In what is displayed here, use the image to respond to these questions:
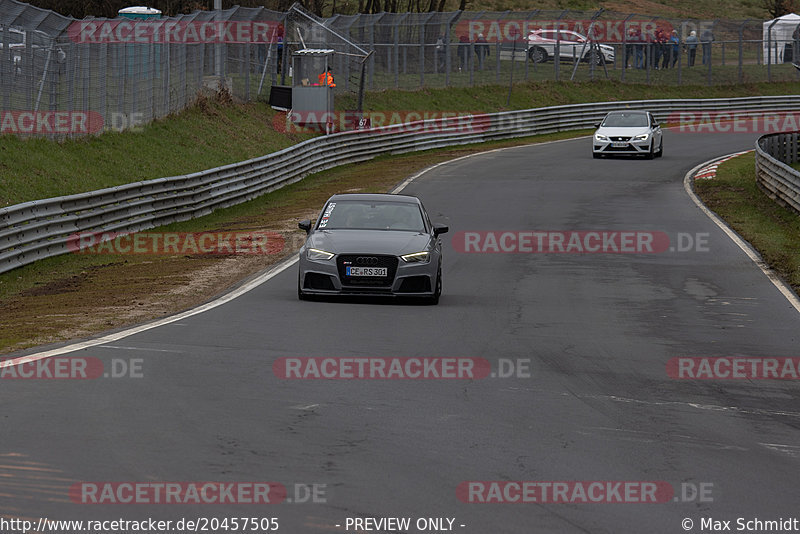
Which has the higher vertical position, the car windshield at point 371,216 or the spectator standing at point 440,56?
the car windshield at point 371,216

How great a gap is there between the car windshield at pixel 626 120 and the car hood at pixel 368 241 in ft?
89.5

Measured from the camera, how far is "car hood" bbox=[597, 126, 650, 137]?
136ft

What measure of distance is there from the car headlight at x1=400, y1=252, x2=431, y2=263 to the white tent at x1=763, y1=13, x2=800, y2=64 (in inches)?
2185

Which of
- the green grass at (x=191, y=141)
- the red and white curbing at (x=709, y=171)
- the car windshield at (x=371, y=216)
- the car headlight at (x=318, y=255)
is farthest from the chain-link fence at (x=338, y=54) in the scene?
the red and white curbing at (x=709, y=171)

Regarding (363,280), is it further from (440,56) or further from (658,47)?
(658,47)

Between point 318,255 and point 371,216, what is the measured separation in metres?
1.57

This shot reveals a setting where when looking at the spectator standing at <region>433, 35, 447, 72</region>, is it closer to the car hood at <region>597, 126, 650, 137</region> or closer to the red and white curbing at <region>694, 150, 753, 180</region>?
the car hood at <region>597, 126, 650, 137</region>

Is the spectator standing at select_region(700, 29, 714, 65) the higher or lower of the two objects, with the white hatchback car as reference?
higher

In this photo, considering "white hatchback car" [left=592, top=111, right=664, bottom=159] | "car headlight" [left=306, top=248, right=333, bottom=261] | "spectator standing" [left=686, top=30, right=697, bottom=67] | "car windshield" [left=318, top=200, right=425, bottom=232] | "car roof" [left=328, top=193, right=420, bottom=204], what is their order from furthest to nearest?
"spectator standing" [left=686, top=30, right=697, bottom=67]
"white hatchback car" [left=592, top=111, right=664, bottom=159]
"car roof" [left=328, top=193, right=420, bottom=204]
"car windshield" [left=318, top=200, right=425, bottom=232]
"car headlight" [left=306, top=248, right=333, bottom=261]

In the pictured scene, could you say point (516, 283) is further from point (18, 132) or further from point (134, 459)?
point (18, 132)

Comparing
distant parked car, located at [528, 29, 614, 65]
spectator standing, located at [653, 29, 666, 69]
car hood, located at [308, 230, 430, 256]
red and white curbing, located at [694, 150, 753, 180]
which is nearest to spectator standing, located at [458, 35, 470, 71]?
distant parked car, located at [528, 29, 614, 65]

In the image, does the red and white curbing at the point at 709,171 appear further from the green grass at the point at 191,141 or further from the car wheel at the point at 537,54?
the car wheel at the point at 537,54

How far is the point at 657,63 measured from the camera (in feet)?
213

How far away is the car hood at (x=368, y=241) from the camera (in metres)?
15.5
